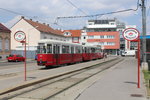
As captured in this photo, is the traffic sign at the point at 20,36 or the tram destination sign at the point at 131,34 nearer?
the tram destination sign at the point at 131,34

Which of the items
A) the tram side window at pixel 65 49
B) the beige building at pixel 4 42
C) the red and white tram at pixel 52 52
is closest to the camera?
the red and white tram at pixel 52 52

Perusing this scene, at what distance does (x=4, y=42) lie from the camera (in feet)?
188

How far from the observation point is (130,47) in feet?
421

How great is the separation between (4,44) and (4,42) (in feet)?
1.49

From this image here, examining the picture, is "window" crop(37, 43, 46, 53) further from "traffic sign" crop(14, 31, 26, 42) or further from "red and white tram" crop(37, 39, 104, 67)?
"traffic sign" crop(14, 31, 26, 42)

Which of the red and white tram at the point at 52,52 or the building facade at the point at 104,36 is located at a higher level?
the building facade at the point at 104,36

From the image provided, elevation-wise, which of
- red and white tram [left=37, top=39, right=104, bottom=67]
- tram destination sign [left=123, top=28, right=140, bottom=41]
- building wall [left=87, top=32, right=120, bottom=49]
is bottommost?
red and white tram [left=37, top=39, right=104, bottom=67]

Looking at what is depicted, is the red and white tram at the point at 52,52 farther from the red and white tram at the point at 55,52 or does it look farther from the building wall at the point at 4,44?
the building wall at the point at 4,44

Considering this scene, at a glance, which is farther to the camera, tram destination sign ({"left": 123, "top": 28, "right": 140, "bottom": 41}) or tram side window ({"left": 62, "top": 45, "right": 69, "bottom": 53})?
tram side window ({"left": 62, "top": 45, "right": 69, "bottom": 53})

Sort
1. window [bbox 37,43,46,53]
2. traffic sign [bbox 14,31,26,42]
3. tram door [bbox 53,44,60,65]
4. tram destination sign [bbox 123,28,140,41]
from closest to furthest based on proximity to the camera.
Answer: tram destination sign [bbox 123,28,140,41], traffic sign [bbox 14,31,26,42], window [bbox 37,43,46,53], tram door [bbox 53,44,60,65]

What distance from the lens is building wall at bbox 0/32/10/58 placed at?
56281 mm

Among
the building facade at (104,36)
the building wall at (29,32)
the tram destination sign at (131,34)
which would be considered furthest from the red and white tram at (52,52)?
the building facade at (104,36)

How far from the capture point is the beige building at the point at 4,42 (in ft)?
185

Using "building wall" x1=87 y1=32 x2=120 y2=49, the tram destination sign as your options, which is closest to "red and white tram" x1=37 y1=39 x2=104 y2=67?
the tram destination sign
